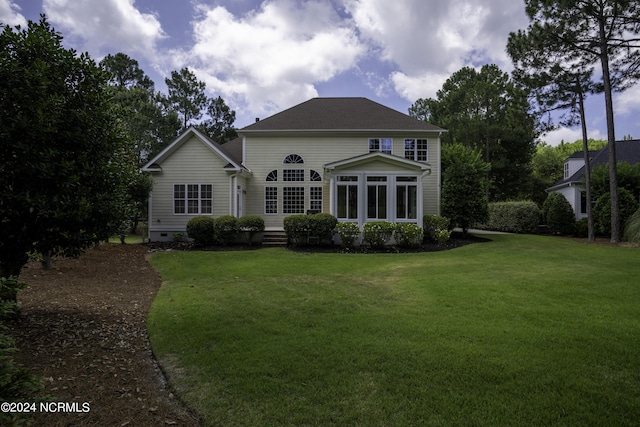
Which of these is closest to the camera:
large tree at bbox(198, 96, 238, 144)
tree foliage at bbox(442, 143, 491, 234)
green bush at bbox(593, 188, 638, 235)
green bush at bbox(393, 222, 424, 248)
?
green bush at bbox(393, 222, 424, 248)

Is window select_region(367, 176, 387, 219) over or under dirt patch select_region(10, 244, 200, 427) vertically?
over

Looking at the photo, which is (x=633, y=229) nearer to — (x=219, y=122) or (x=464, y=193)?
(x=464, y=193)

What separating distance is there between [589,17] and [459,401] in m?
19.9

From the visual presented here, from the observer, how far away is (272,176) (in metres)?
18.2

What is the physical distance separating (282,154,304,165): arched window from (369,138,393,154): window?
3827mm

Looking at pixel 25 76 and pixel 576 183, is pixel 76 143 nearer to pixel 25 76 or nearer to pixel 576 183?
pixel 25 76

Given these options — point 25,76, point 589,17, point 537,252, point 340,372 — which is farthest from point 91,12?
point 589,17

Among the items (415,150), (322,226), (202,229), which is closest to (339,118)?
(415,150)

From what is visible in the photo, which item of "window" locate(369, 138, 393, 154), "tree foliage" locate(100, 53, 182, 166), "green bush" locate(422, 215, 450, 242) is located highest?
"tree foliage" locate(100, 53, 182, 166)

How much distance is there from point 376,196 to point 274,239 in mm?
4970

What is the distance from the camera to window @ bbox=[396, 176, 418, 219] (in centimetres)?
1497

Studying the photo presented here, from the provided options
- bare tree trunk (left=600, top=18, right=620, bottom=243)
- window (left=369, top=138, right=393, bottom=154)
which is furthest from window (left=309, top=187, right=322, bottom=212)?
bare tree trunk (left=600, top=18, right=620, bottom=243)

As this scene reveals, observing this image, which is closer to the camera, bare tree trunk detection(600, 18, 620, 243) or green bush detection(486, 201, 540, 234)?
bare tree trunk detection(600, 18, 620, 243)

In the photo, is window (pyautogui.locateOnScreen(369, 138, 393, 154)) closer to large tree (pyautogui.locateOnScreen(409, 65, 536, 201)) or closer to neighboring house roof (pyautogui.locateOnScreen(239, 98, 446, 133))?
neighboring house roof (pyautogui.locateOnScreen(239, 98, 446, 133))
